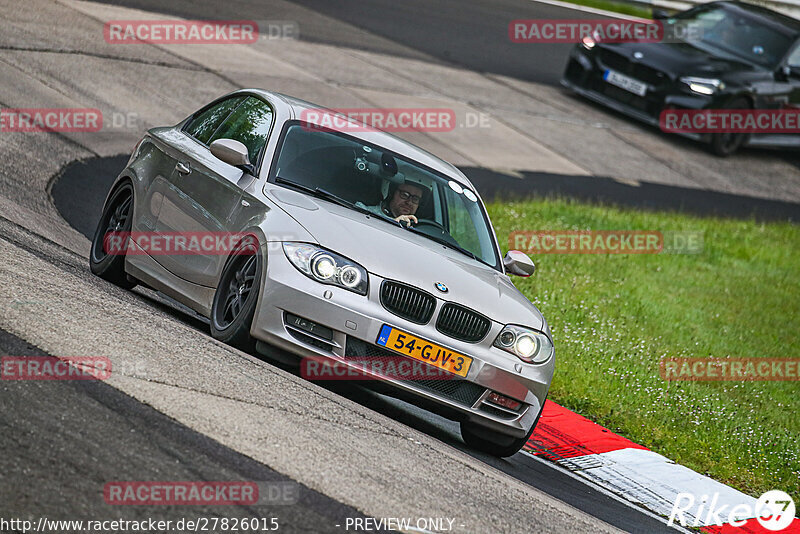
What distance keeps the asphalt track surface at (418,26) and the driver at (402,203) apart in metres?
12.5

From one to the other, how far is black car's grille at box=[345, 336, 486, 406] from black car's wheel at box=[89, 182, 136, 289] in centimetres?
238

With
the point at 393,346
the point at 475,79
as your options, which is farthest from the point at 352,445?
the point at 475,79

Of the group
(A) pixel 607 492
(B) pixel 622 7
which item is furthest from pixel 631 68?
(A) pixel 607 492

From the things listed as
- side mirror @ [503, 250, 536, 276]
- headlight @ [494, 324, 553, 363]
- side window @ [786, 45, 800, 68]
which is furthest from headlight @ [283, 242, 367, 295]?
side window @ [786, 45, 800, 68]

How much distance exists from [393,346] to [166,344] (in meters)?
1.24

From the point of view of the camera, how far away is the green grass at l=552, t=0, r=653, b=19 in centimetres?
2934

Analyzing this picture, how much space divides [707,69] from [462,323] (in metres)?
14.9

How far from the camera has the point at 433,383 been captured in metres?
6.70

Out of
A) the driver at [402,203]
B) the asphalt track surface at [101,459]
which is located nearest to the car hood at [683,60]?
the driver at [402,203]

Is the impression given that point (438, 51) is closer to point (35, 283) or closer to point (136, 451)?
point (35, 283)

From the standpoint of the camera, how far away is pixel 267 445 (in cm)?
527

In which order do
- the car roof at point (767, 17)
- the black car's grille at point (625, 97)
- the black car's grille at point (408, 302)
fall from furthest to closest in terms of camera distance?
1. the car roof at point (767, 17)
2. the black car's grille at point (625, 97)
3. the black car's grille at point (408, 302)

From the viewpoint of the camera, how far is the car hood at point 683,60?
66.1 ft

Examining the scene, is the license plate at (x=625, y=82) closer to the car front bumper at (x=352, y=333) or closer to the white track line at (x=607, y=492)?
the white track line at (x=607, y=492)
